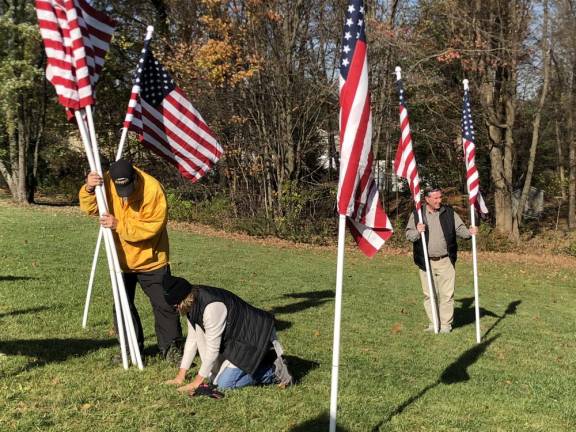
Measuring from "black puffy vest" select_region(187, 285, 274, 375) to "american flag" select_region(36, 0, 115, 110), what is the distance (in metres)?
2.29

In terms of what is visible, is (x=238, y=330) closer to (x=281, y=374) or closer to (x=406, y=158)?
(x=281, y=374)

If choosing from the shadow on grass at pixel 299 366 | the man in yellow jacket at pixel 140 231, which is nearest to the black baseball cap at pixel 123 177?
the man in yellow jacket at pixel 140 231

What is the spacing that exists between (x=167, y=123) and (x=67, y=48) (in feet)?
6.70

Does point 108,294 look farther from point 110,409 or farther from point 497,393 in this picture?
point 497,393

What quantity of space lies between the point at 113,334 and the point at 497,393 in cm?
468

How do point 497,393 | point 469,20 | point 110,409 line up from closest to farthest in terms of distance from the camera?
Answer: point 110,409 < point 497,393 < point 469,20

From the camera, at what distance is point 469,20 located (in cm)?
2323

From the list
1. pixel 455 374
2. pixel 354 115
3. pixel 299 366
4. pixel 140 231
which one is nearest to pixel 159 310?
pixel 140 231

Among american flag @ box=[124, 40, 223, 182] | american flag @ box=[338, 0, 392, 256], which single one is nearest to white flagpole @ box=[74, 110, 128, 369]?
american flag @ box=[124, 40, 223, 182]

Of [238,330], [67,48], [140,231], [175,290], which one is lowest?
[238,330]

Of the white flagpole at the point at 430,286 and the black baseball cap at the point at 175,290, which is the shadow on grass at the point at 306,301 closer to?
the white flagpole at the point at 430,286

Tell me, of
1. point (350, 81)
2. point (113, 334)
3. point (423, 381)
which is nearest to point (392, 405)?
point (423, 381)

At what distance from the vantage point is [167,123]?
7.63m

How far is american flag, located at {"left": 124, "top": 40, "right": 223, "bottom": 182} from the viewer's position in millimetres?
7430
